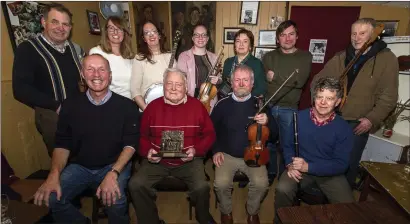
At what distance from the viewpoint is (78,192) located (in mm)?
2258

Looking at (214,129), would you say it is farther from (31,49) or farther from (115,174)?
(31,49)

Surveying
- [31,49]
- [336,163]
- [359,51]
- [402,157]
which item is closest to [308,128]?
[336,163]

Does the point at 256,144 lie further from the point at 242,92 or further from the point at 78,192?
the point at 78,192

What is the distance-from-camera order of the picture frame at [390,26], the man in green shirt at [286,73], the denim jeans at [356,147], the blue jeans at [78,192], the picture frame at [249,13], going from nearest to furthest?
1. the blue jeans at [78,192]
2. the denim jeans at [356,147]
3. the man in green shirt at [286,73]
4. the picture frame at [390,26]
5. the picture frame at [249,13]

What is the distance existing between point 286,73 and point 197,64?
117 cm

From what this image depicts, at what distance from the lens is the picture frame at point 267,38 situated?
4.60 m

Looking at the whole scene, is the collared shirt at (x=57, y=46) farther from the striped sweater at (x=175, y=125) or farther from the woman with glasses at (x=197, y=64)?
the woman with glasses at (x=197, y=64)

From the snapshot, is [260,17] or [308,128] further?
[260,17]

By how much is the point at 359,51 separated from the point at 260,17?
92.0 inches

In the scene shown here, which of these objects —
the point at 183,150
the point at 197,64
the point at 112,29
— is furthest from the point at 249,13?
the point at 183,150

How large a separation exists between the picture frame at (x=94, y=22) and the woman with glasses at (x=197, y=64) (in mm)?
2060

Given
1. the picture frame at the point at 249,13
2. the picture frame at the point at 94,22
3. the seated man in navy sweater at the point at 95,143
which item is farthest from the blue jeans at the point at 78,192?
the picture frame at the point at 249,13

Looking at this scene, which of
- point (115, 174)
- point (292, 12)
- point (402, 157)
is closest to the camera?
point (115, 174)

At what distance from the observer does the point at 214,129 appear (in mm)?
2625
